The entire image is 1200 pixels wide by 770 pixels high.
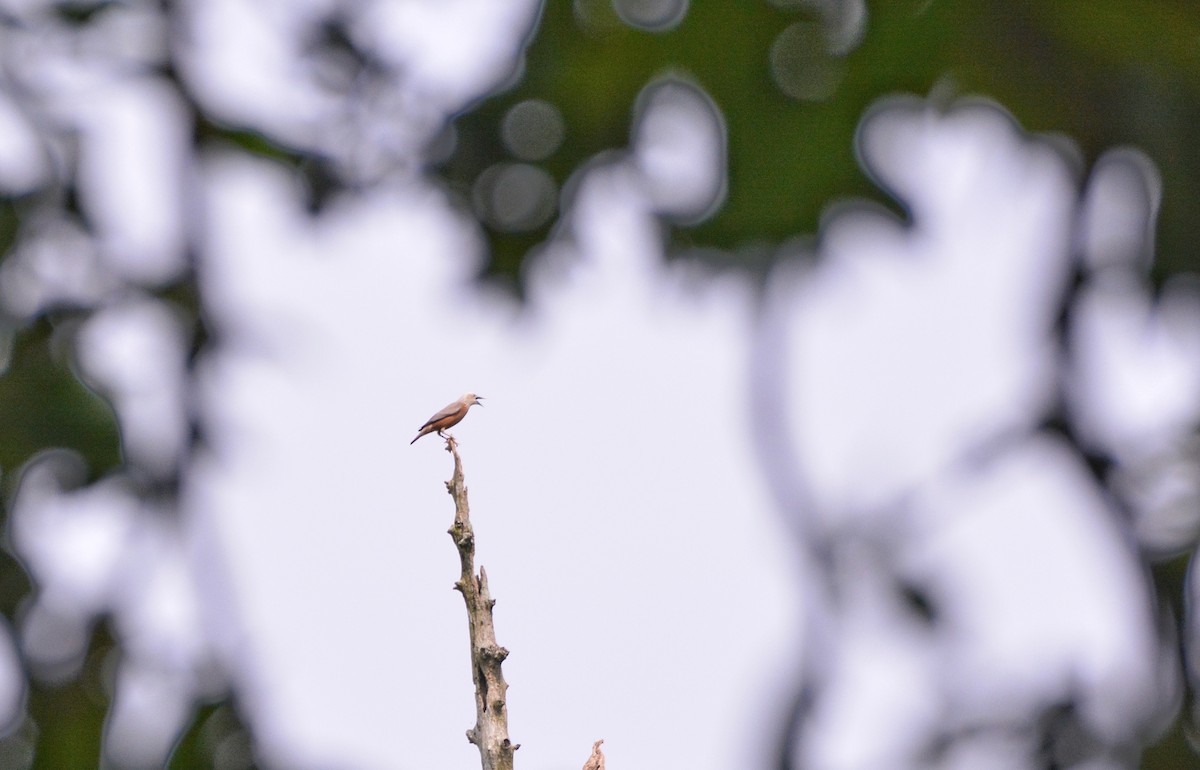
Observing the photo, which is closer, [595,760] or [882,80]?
[595,760]

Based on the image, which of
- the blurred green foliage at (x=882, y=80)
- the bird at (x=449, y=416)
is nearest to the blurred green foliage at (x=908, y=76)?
the blurred green foliage at (x=882, y=80)

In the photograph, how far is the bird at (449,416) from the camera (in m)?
1.89

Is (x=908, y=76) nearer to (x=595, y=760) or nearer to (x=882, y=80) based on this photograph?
(x=882, y=80)

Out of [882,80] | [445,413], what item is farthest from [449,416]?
[882,80]

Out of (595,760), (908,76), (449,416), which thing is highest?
(908,76)

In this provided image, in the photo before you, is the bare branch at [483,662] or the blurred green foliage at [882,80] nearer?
the bare branch at [483,662]

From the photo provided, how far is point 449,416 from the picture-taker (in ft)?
6.30

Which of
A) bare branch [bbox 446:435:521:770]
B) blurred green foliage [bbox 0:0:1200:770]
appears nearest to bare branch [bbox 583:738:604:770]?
bare branch [bbox 446:435:521:770]

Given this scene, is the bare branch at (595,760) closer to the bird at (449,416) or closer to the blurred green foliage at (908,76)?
the bird at (449,416)

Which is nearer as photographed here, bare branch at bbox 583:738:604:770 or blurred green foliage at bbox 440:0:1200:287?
bare branch at bbox 583:738:604:770

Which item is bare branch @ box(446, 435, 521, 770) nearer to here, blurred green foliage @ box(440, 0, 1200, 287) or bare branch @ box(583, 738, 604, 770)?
bare branch @ box(583, 738, 604, 770)

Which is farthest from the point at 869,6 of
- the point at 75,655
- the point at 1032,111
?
the point at 75,655

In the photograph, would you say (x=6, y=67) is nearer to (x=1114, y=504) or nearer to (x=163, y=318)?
(x=163, y=318)

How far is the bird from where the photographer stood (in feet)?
6.21
